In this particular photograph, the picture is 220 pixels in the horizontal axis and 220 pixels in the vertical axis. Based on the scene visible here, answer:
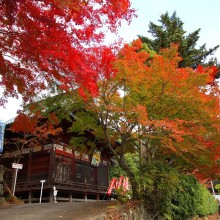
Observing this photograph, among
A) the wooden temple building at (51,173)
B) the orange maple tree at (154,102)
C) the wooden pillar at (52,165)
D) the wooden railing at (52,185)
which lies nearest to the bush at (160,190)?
the orange maple tree at (154,102)

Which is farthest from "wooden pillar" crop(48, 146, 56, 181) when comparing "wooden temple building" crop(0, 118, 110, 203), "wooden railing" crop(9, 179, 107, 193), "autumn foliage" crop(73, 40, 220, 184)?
"autumn foliage" crop(73, 40, 220, 184)

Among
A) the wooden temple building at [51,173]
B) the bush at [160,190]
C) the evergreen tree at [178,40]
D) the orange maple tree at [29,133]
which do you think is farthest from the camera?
the evergreen tree at [178,40]

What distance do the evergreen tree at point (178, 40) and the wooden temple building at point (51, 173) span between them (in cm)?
968

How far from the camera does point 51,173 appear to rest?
16.1m

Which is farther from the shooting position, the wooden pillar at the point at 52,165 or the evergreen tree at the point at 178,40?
the evergreen tree at the point at 178,40

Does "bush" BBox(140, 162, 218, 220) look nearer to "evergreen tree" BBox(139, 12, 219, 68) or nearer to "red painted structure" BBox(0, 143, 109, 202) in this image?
"red painted structure" BBox(0, 143, 109, 202)

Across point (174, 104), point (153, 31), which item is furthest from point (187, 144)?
point (153, 31)

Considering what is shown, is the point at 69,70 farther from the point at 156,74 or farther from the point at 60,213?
the point at 60,213

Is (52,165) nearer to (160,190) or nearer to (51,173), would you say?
(51,173)

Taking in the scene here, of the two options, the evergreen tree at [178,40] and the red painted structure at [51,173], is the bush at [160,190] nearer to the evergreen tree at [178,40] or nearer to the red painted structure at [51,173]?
the red painted structure at [51,173]

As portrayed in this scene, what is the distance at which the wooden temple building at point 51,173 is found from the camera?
53.8 ft

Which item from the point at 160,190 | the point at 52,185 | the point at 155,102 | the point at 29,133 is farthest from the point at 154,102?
the point at 29,133

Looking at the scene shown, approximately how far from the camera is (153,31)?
20.3m

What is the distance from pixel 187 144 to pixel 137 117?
128 inches
